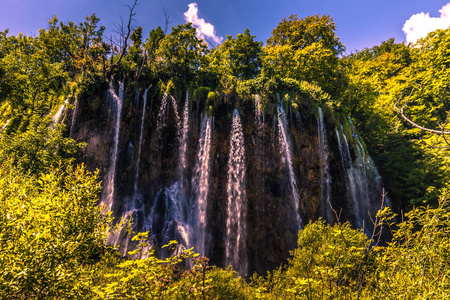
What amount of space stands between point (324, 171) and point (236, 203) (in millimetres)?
7526

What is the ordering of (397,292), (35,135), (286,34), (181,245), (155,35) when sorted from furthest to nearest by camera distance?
(286,34), (155,35), (181,245), (35,135), (397,292)

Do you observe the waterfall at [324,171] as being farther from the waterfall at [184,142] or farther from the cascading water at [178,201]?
the waterfall at [184,142]

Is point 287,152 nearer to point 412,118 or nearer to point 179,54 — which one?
point 179,54

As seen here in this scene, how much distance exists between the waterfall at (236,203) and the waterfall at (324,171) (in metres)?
6.29

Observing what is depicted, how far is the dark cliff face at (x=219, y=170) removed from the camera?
12828mm

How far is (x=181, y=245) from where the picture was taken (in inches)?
467

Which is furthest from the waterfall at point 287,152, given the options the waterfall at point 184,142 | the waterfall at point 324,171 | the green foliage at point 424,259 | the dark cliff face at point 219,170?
the green foliage at point 424,259

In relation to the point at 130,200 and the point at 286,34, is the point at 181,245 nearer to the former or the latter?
the point at 130,200

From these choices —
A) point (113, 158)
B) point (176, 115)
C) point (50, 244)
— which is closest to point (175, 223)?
point (113, 158)

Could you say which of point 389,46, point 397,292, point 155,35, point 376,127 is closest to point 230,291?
point 397,292

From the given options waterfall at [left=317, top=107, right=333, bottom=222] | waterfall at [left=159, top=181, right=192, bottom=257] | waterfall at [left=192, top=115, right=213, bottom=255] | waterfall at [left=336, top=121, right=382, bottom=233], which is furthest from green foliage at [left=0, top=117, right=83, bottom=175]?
waterfall at [left=336, top=121, right=382, bottom=233]

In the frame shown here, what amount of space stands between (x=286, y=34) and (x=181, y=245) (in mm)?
22746

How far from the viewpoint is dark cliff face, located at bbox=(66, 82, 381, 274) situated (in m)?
12.8

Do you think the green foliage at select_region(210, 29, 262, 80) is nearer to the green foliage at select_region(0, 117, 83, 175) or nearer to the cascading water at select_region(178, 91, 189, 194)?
the cascading water at select_region(178, 91, 189, 194)
